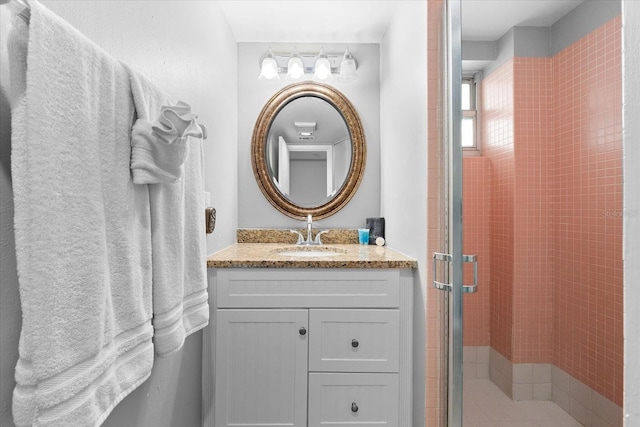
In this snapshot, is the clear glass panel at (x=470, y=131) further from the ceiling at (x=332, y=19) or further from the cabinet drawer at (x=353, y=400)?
the cabinet drawer at (x=353, y=400)

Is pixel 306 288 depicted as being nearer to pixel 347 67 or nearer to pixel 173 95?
pixel 173 95

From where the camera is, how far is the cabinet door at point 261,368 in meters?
1.62

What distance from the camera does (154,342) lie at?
85cm

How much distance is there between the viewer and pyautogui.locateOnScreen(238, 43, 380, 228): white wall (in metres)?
2.33

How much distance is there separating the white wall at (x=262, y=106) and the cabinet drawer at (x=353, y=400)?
0.99m

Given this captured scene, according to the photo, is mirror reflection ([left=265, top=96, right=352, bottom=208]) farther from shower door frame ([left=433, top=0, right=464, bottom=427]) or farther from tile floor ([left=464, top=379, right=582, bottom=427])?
tile floor ([left=464, top=379, right=582, bottom=427])

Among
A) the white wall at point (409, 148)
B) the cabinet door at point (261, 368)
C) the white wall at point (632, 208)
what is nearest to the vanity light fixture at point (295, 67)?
the white wall at point (409, 148)

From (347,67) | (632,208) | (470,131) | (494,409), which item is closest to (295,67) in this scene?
(347,67)

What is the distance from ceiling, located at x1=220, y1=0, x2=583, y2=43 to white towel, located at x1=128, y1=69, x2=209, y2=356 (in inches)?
43.1

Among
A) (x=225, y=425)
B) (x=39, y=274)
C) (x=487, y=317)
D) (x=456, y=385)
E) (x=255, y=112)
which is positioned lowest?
(x=225, y=425)

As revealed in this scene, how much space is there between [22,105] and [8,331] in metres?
0.38

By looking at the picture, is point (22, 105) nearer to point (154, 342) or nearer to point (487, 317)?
point (154, 342)

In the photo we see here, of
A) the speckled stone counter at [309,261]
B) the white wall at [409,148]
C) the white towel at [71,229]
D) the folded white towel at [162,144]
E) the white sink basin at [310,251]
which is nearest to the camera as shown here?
the white towel at [71,229]

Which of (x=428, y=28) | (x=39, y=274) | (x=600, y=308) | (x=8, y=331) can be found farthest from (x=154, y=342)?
(x=428, y=28)
